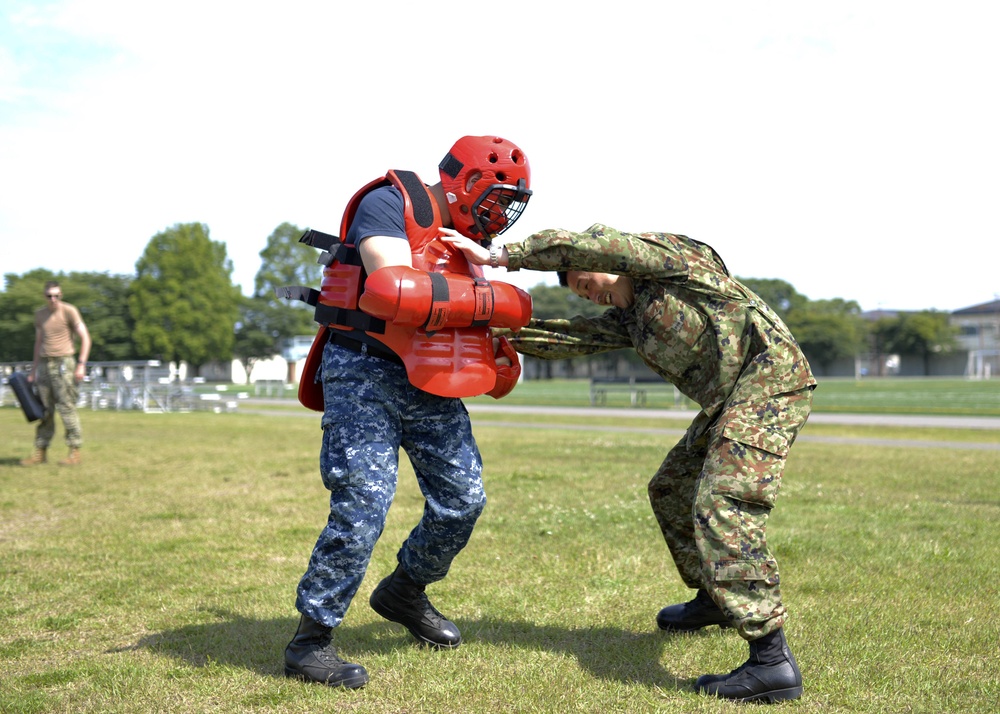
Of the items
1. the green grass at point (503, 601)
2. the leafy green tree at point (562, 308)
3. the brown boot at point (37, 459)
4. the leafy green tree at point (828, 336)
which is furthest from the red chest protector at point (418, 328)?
the leafy green tree at point (828, 336)

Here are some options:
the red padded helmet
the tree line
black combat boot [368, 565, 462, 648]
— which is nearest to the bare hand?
the red padded helmet

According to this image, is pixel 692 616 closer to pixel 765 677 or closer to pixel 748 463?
pixel 765 677

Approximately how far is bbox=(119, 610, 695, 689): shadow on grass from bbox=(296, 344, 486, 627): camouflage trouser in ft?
1.87

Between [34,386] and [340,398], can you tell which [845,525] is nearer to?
[340,398]

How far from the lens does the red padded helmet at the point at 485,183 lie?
3631mm

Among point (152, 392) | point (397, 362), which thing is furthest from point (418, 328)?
point (152, 392)

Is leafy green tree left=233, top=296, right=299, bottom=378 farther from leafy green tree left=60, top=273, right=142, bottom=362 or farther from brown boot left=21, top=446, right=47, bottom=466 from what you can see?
brown boot left=21, top=446, right=47, bottom=466

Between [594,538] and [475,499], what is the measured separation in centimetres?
289

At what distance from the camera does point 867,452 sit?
13.6 metres

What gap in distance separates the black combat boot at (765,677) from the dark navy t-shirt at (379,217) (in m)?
2.23

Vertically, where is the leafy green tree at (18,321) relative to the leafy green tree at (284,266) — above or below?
below

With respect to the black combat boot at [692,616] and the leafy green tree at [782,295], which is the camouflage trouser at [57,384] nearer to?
the black combat boot at [692,616]

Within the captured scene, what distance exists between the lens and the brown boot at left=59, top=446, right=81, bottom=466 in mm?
11781

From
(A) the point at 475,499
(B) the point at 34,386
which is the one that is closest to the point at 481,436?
(B) the point at 34,386
